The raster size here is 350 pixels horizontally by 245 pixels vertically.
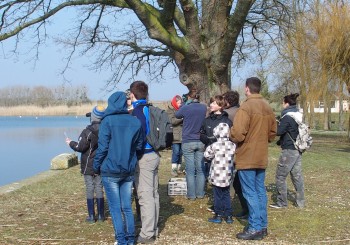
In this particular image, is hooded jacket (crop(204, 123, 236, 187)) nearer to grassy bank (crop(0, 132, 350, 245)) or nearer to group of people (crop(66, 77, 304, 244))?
group of people (crop(66, 77, 304, 244))

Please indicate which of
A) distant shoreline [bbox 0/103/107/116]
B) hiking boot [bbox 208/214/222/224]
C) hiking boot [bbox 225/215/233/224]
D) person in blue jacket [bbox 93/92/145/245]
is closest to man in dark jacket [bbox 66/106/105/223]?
person in blue jacket [bbox 93/92/145/245]

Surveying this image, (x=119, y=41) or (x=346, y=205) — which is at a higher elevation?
(x=119, y=41)

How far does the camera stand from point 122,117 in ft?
19.4

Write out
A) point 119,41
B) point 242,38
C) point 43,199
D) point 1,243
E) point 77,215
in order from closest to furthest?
point 1,243
point 77,215
point 43,199
point 242,38
point 119,41

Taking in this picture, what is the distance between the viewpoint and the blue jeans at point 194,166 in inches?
352

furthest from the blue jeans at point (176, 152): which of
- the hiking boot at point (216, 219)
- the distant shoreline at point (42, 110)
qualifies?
the distant shoreline at point (42, 110)

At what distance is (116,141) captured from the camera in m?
5.84

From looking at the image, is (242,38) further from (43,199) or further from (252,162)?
(252,162)

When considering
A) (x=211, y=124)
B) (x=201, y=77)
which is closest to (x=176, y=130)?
(x=201, y=77)

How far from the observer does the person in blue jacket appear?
5.83 metres

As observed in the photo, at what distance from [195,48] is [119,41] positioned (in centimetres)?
1017

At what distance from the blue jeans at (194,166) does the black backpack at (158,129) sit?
2200 mm

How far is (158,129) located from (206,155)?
3.53 ft

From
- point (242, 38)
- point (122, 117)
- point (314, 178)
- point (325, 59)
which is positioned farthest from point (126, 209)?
point (325, 59)
